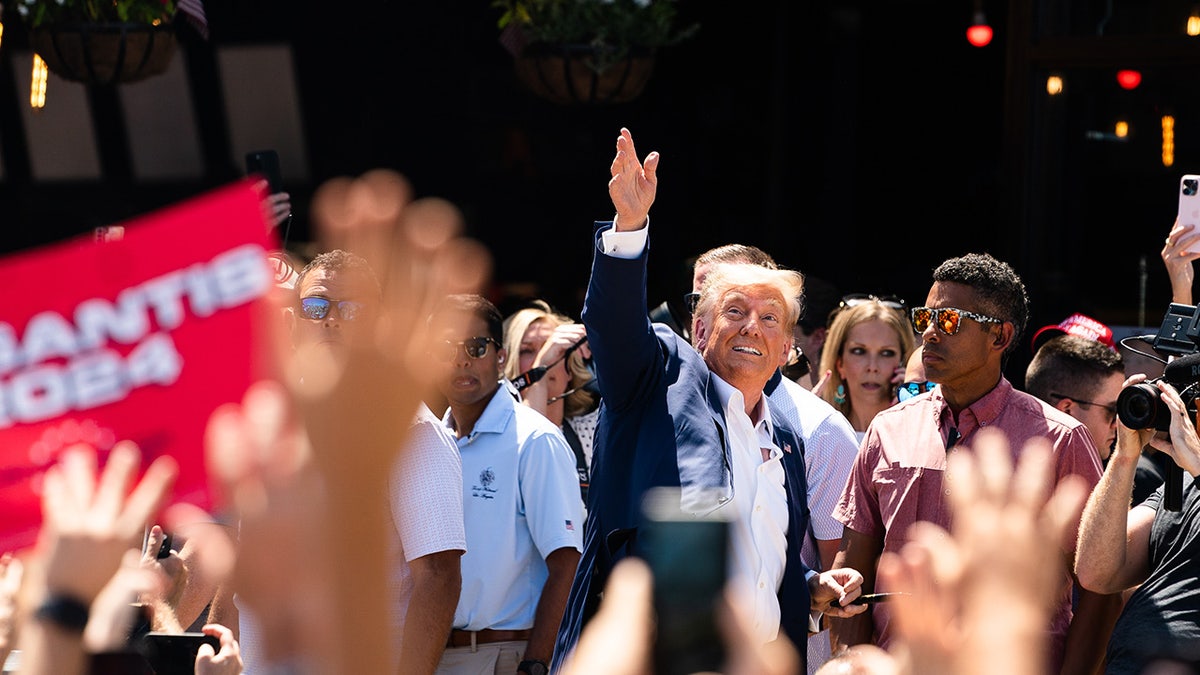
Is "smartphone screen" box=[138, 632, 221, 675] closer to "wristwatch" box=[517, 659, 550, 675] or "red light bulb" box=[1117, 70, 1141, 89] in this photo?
"wristwatch" box=[517, 659, 550, 675]

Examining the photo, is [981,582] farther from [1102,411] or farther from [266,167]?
[266,167]

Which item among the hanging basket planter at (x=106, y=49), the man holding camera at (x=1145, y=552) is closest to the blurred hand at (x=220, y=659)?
the man holding camera at (x=1145, y=552)

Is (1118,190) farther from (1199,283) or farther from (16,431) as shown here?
(16,431)

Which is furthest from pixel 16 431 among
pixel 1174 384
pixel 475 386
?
pixel 1174 384

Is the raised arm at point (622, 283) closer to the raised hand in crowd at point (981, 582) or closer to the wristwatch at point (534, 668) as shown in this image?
the wristwatch at point (534, 668)

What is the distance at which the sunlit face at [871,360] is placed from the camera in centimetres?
555

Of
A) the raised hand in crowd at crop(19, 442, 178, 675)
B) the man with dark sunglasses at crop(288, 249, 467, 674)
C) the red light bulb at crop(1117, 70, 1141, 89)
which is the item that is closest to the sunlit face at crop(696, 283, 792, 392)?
the man with dark sunglasses at crop(288, 249, 467, 674)

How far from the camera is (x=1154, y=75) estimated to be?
22.0ft

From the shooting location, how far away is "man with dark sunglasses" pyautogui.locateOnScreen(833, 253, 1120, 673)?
384 cm

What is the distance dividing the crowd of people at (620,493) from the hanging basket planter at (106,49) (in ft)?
6.78

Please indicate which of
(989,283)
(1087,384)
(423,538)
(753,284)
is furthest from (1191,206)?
(423,538)

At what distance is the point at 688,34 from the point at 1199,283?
2477 millimetres

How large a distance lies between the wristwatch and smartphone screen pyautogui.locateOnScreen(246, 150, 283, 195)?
1.85m

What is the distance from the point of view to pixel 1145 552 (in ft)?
12.1
